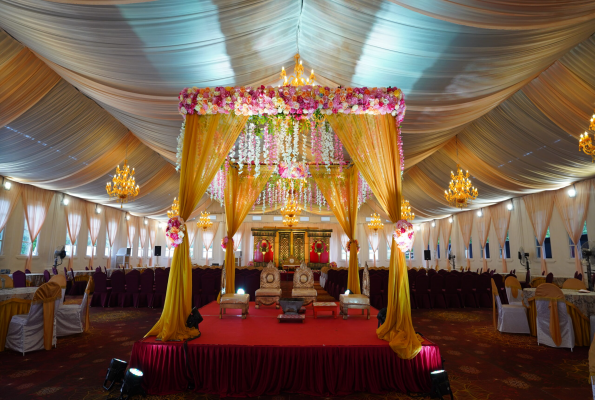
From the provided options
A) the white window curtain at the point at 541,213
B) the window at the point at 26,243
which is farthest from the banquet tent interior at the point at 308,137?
the window at the point at 26,243

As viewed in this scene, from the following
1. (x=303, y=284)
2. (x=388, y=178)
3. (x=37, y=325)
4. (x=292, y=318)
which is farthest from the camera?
(x=303, y=284)

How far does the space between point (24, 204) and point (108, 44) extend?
401 inches

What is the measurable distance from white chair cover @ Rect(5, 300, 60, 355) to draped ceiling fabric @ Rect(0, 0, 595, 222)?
3751 mm

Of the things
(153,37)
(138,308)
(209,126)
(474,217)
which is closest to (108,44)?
(153,37)

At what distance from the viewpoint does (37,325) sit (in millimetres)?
5016

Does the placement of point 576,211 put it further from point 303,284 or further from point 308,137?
point 303,284

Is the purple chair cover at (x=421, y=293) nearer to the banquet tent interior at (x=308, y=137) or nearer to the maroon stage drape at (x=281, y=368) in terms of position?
the banquet tent interior at (x=308, y=137)

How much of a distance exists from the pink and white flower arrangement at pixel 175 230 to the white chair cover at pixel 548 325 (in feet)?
19.1

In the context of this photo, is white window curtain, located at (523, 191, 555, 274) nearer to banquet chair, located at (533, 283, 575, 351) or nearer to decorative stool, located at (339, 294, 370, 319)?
banquet chair, located at (533, 283, 575, 351)

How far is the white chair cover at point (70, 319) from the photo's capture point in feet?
19.2

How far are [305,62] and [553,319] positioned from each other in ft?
20.1

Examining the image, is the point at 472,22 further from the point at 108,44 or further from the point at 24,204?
the point at 24,204

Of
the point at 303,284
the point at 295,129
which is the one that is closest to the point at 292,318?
the point at 303,284

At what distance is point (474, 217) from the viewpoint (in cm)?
1622
